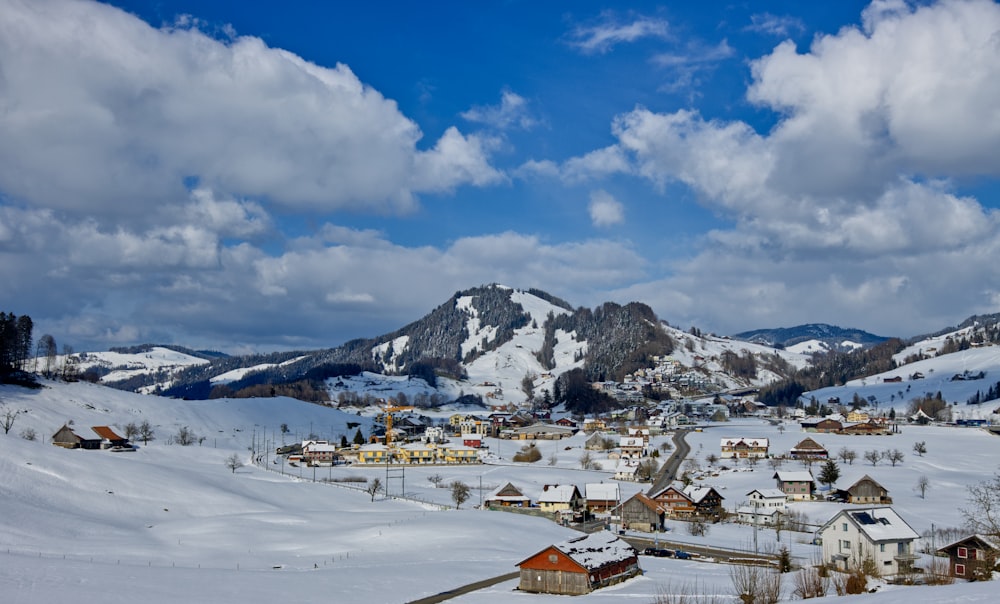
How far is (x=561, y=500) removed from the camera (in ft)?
239

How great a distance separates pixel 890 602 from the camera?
632 inches

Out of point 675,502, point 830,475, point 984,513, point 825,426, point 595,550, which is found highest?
point 825,426

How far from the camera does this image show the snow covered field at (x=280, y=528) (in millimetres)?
32969

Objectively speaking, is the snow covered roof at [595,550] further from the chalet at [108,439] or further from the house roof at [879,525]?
the chalet at [108,439]

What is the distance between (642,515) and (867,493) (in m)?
23.5

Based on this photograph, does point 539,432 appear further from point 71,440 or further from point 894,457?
point 71,440

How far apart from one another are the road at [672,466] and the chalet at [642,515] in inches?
581

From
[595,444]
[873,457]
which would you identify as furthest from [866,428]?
[595,444]

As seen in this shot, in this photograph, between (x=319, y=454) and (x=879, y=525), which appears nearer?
(x=879, y=525)

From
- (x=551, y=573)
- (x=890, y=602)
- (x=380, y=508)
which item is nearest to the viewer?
(x=890, y=602)

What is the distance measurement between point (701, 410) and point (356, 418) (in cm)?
8327

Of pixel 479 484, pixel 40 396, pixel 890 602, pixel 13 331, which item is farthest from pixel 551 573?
pixel 13 331

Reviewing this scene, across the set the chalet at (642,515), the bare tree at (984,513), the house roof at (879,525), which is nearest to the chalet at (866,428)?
the bare tree at (984,513)

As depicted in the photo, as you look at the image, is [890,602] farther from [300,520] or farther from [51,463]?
[51,463]
